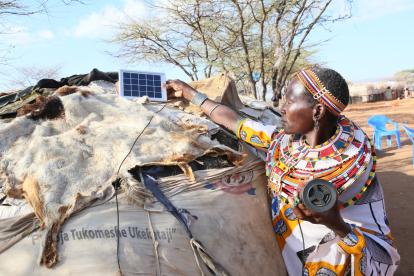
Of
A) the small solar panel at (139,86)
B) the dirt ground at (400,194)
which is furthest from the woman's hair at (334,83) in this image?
the dirt ground at (400,194)

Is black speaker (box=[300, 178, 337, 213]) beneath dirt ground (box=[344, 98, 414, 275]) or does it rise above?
above

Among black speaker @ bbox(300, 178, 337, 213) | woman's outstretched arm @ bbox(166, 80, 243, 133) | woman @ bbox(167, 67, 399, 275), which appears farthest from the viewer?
woman's outstretched arm @ bbox(166, 80, 243, 133)

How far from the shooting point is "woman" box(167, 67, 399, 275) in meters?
1.78

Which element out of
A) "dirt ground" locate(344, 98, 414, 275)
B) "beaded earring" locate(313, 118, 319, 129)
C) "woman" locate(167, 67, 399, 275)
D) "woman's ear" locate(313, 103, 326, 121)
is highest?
"woman's ear" locate(313, 103, 326, 121)

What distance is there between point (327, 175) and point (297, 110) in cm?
32

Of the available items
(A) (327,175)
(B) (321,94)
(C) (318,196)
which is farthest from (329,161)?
(C) (318,196)

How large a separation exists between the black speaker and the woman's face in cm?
46

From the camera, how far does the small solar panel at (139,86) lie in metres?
2.50

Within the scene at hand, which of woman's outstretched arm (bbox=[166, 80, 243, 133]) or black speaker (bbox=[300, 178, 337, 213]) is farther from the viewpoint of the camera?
woman's outstretched arm (bbox=[166, 80, 243, 133])

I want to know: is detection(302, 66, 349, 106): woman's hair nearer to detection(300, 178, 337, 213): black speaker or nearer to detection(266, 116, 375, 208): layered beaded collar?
detection(266, 116, 375, 208): layered beaded collar

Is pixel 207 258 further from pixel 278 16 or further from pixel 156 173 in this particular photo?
pixel 278 16

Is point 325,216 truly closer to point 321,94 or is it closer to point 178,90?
point 321,94

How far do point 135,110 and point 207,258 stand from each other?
3.15ft

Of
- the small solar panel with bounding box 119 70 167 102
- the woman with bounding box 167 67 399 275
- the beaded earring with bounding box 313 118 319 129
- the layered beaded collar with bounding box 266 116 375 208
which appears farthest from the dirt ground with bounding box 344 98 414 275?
the small solar panel with bounding box 119 70 167 102
